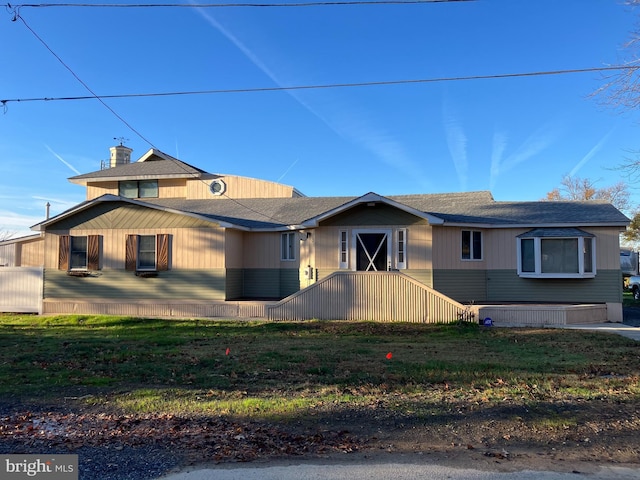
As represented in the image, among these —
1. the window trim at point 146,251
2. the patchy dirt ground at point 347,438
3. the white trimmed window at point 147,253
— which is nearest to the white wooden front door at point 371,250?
the window trim at point 146,251

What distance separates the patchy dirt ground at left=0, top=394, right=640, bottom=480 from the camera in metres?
Answer: 4.28

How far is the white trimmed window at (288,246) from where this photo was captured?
18562 mm

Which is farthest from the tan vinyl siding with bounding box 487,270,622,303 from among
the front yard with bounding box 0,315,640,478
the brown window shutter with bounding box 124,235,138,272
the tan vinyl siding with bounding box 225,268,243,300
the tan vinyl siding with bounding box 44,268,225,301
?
the brown window shutter with bounding box 124,235,138,272

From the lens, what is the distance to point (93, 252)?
17453 millimetres

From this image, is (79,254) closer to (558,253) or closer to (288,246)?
(288,246)

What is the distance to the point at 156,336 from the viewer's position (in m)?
12.2

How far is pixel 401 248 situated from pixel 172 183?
1328 cm

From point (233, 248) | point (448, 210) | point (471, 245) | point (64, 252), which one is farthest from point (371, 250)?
point (64, 252)

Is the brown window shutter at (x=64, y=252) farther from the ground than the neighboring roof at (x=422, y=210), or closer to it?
closer to it

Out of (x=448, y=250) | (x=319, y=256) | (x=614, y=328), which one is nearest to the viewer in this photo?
(x=614, y=328)

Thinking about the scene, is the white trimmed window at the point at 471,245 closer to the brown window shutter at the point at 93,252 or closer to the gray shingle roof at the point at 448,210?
the gray shingle roof at the point at 448,210

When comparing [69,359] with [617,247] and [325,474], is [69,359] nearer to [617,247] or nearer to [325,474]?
[325,474]

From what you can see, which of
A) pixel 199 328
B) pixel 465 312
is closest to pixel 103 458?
pixel 199 328

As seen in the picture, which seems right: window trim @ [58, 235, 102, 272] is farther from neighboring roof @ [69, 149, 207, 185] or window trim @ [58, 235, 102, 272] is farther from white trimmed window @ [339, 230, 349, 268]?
white trimmed window @ [339, 230, 349, 268]
